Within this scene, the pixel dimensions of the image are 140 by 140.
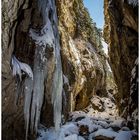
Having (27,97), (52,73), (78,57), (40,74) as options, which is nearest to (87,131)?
(52,73)

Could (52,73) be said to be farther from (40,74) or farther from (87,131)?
(87,131)

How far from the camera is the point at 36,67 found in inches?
538

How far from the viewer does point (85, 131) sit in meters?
17.7

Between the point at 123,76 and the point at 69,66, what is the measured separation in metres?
4.15

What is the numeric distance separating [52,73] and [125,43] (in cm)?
425

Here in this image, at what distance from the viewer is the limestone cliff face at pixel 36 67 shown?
36.1ft

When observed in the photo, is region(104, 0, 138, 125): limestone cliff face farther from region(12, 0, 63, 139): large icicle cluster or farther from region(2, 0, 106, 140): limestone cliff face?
region(12, 0, 63, 139): large icicle cluster

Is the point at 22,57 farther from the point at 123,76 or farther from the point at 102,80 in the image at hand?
the point at 102,80

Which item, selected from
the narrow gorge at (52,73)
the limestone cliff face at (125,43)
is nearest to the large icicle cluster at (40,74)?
the narrow gorge at (52,73)

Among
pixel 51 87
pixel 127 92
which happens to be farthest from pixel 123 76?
pixel 51 87

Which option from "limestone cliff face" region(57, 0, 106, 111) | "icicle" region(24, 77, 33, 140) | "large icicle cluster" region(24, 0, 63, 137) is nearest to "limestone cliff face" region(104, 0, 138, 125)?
"limestone cliff face" region(57, 0, 106, 111)

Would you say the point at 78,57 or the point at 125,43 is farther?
the point at 78,57

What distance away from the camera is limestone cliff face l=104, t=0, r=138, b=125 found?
1362cm

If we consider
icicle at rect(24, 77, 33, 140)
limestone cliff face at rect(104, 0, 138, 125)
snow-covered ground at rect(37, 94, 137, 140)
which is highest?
limestone cliff face at rect(104, 0, 138, 125)
